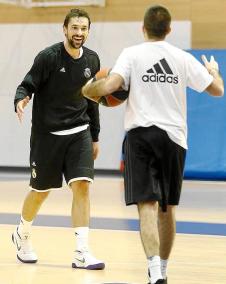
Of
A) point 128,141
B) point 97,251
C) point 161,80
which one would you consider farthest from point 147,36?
point 97,251

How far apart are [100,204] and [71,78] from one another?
364 cm

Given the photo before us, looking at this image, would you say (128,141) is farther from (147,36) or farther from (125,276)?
(125,276)

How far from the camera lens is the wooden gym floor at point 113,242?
4973mm

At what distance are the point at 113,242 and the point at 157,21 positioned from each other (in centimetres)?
252

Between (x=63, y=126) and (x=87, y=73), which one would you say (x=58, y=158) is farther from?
(x=87, y=73)

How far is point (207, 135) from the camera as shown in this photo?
11.9 meters

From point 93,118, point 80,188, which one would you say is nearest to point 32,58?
point 93,118

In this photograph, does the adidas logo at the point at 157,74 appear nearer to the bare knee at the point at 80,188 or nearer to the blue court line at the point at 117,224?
the bare knee at the point at 80,188

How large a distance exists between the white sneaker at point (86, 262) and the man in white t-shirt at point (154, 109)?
2.97ft

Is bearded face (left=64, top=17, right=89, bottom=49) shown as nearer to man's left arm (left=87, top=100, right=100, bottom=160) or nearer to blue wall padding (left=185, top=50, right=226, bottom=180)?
man's left arm (left=87, top=100, right=100, bottom=160)

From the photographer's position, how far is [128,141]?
4430 millimetres

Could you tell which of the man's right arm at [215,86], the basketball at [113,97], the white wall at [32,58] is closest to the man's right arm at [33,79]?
the basketball at [113,97]

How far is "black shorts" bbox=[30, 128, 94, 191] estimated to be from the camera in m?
5.41

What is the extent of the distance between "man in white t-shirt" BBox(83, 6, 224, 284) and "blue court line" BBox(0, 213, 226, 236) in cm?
251
